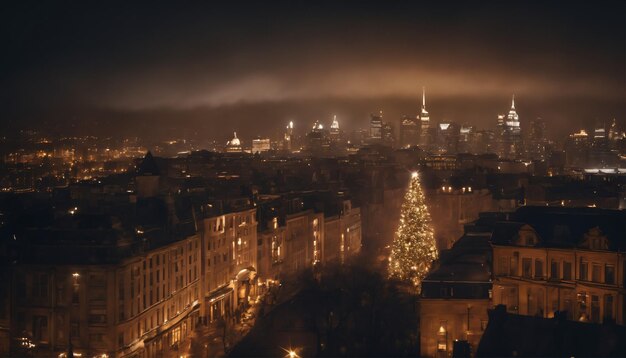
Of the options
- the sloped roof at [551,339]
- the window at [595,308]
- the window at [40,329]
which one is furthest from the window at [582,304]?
the window at [40,329]

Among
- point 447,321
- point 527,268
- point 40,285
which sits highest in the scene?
point 527,268

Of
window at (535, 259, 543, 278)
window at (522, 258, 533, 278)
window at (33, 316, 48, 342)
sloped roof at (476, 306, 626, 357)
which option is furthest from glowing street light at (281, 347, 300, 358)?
window at (535, 259, 543, 278)

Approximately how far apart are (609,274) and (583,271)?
905mm

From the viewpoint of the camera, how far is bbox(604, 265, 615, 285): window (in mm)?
27047

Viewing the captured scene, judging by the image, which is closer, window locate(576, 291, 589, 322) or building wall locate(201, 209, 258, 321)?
window locate(576, 291, 589, 322)

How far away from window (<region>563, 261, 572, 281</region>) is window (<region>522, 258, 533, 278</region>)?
3.99 feet

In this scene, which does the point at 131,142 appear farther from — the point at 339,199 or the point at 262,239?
the point at 262,239

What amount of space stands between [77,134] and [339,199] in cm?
4399

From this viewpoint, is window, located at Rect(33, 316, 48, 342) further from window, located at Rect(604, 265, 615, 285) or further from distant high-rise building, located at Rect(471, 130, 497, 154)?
distant high-rise building, located at Rect(471, 130, 497, 154)

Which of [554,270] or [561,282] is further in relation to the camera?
[554,270]

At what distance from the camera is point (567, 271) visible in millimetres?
28062

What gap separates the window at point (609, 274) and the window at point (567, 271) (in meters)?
1.22

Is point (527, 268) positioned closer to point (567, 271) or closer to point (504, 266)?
point (504, 266)

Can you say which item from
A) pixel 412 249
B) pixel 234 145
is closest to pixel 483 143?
pixel 234 145
